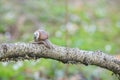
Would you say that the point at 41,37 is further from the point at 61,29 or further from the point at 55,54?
the point at 61,29

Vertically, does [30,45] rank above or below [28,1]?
below

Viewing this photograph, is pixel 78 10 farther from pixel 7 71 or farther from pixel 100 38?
pixel 7 71

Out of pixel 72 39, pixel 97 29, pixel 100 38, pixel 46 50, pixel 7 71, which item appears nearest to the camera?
pixel 46 50

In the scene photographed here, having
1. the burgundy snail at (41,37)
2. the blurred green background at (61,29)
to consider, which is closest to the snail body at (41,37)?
the burgundy snail at (41,37)

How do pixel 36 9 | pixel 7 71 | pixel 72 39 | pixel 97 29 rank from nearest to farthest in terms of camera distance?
pixel 7 71, pixel 72 39, pixel 97 29, pixel 36 9

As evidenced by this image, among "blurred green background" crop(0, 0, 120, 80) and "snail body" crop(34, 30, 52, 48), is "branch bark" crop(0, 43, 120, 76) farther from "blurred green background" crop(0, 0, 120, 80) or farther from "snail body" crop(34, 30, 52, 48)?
"blurred green background" crop(0, 0, 120, 80)

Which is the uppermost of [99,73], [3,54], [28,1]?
[28,1]

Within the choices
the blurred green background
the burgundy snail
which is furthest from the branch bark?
the blurred green background

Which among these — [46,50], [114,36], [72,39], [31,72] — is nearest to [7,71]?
[31,72]
